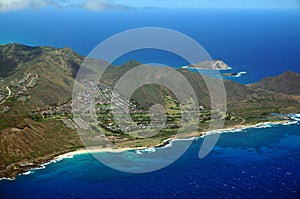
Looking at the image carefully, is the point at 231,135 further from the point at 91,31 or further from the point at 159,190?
the point at 91,31

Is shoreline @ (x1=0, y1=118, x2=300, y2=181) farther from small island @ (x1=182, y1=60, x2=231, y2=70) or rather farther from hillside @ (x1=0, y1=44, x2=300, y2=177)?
small island @ (x1=182, y1=60, x2=231, y2=70)

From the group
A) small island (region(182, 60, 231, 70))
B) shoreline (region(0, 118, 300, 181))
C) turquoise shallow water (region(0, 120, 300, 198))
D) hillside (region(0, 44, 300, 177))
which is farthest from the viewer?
small island (region(182, 60, 231, 70))

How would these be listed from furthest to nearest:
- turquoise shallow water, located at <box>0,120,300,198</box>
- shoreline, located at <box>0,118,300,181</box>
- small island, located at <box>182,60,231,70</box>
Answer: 1. small island, located at <box>182,60,231,70</box>
2. shoreline, located at <box>0,118,300,181</box>
3. turquoise shallow water, located at <box>0,120,300,198</box>

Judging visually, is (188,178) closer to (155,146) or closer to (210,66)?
(155,146)

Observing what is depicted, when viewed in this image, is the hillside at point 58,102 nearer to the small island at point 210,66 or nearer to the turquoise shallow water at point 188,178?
the turquoise shallow water at point 188,178

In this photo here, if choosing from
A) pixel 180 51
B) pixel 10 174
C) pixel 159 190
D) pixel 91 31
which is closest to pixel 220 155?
pixel 159 190

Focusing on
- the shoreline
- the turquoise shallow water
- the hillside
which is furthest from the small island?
the turquoise shallow water

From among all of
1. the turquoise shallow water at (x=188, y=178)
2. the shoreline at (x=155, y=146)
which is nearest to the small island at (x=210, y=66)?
the shoreline at (x=155, y=146)
